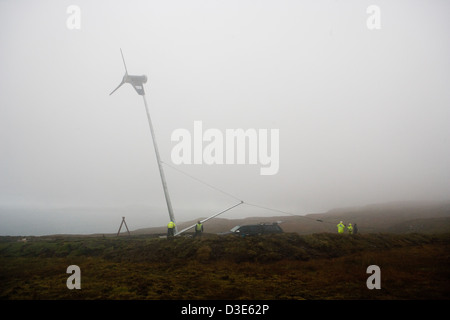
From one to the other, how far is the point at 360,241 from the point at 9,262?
25.7 metres

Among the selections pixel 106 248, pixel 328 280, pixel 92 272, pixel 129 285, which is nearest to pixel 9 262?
pixel 106 248

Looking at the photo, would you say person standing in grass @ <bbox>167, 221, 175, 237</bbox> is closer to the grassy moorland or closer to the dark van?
the grassy moorland

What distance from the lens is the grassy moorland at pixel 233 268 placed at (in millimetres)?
8617

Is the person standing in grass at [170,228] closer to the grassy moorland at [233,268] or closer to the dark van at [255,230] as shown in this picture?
the grassy moorland at [233,268]

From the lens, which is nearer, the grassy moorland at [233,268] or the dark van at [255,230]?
the grassy moorland at [233,268]

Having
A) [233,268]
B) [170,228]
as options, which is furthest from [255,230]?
[170,228]

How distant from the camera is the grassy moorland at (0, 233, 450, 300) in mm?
8617

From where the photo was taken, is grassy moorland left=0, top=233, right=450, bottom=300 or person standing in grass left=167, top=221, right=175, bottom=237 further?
person standing in grass left=167, top=221, right=175, bottom=237

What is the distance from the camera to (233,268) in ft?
41.6

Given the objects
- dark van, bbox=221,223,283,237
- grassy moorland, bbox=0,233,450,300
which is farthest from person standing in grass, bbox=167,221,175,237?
dark van, bbox=221,223,283,237

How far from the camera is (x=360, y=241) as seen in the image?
55.6 ft

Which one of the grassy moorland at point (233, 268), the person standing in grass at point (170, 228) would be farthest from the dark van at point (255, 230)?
the person standing in grass at point (170, 228)

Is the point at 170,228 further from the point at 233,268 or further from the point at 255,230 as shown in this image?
the point at 233,268
